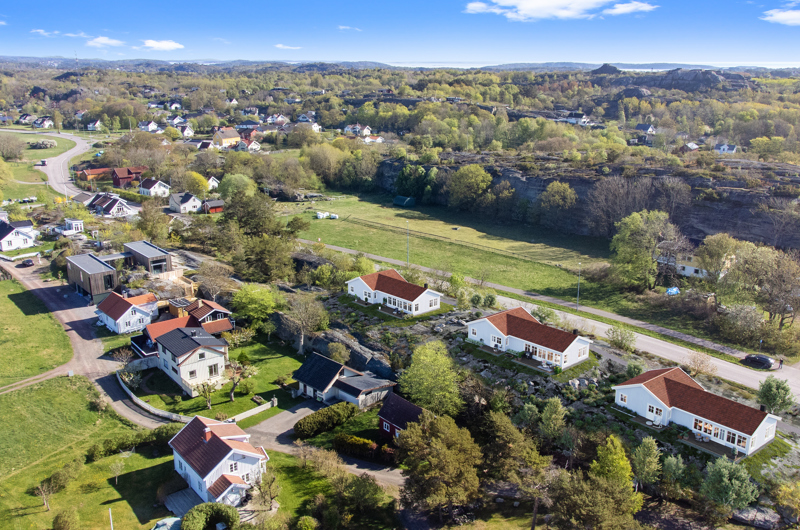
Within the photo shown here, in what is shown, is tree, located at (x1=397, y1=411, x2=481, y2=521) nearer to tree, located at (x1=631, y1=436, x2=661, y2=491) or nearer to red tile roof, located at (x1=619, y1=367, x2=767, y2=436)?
tree, located at (x1=631, y1=436, x2=661, y2=491)

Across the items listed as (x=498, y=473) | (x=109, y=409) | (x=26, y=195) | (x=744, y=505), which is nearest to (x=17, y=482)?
(x=109, y=409)

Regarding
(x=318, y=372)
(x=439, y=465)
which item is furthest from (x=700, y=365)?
(x=318, y=372)

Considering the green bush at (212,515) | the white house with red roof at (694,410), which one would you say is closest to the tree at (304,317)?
the green bush at (212,515)

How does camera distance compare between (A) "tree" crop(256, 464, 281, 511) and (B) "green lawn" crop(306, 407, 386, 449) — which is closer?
(A) "tree" crop(256, 464, 281, 511)

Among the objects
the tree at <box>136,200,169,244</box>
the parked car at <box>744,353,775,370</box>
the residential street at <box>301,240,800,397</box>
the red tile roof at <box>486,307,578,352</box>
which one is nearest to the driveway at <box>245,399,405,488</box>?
the red tile roof at <box>486,307,578,352</box>

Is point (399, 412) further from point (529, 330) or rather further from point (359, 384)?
point (529, 330)

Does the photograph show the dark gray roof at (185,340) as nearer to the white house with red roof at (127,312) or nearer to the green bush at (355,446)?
the white house with red roof at (127,312)
